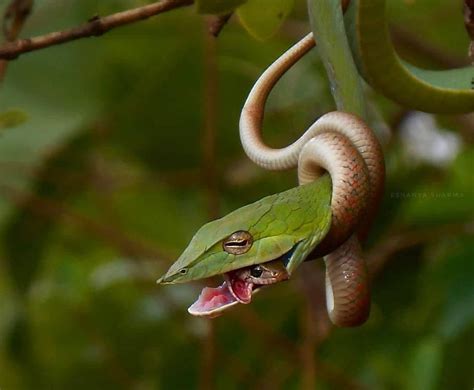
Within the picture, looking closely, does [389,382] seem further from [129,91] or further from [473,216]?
[129,91]

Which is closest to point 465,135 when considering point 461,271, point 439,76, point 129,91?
point 461,271

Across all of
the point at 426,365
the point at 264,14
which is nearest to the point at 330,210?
the point at 264,14

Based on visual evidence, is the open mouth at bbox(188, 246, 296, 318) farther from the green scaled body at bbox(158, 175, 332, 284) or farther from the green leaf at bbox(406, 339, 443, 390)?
the green leaf at bbox(406, 339, 443, 390)

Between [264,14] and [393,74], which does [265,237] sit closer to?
[393,74]

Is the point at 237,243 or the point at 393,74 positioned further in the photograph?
the point at 393,74

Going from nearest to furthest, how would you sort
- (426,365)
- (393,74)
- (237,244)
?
1. (237,244)
2. (393,74)
3. (426,365)

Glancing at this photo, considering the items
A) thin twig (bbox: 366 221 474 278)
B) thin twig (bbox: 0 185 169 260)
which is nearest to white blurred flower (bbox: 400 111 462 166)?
thin twig (bbox: 366 221 474 278)
